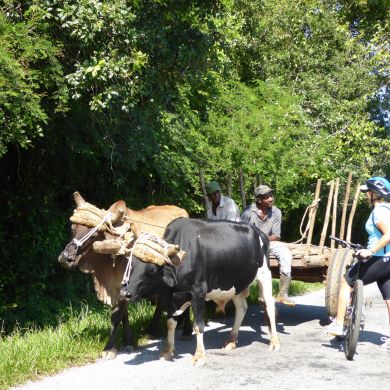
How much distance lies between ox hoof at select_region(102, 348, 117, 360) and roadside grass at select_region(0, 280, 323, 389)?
0.31 ft

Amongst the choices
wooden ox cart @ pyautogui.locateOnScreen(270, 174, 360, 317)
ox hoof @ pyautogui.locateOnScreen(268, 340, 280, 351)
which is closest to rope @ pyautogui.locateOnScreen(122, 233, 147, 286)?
ox hoof @ pyautogui.locateOnScreen(268, 340, 280, 351)

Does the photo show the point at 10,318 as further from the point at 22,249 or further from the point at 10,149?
the point at 10,149

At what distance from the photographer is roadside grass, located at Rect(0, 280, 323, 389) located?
20.5ft

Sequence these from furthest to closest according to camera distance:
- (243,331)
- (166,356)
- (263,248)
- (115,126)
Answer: (115,126), (243,331), (263,248), (166,356)

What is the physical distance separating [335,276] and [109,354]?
131 inches

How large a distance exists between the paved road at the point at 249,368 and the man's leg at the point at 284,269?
501 millimetres

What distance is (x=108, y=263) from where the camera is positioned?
7.38 metres

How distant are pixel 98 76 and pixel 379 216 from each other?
395 centimetres

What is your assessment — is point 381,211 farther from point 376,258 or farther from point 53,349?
point 53,349

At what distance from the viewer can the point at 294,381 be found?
6297mm

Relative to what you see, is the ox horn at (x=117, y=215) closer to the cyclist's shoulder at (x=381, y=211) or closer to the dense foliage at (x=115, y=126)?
the dense foliage at (x=115, y=126)

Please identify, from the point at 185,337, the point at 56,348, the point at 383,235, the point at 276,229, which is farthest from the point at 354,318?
the point at 56,348

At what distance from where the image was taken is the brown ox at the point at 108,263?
704 cm

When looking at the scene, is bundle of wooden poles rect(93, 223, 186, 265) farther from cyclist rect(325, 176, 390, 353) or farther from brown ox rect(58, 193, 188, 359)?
cyclist rect(325, 176, 390, 353)
